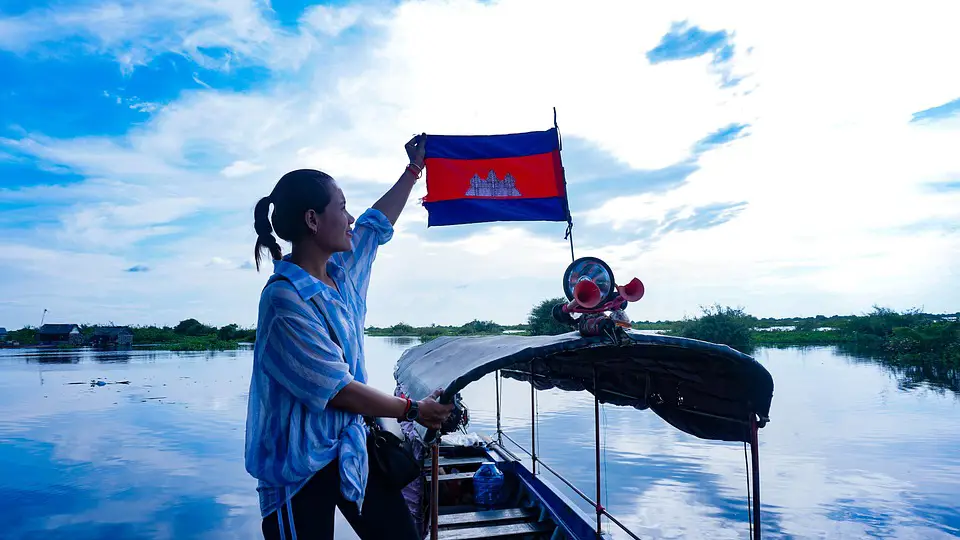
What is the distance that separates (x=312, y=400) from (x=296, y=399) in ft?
0.29

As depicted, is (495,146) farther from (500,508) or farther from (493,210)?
(500,508)

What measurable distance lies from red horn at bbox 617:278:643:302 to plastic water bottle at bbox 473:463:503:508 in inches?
199

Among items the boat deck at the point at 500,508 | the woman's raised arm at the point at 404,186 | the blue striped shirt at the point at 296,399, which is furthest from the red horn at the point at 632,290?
the boat deck at the point at 500,508

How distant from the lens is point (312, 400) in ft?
4.58

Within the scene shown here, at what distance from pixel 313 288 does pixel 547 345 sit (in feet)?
3.82

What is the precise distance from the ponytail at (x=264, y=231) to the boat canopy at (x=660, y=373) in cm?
76

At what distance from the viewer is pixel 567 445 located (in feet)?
59.5

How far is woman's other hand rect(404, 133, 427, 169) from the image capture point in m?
2.46

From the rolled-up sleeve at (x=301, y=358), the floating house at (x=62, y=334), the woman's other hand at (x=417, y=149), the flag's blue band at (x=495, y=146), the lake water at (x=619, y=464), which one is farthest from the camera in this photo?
the floating house at (x=62, y=334)

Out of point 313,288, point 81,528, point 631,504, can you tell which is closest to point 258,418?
point 313,288

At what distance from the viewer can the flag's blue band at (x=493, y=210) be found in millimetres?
4914

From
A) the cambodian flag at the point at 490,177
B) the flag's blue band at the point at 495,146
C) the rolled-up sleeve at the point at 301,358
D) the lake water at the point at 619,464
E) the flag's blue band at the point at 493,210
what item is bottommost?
the lake water at the point at 619,464

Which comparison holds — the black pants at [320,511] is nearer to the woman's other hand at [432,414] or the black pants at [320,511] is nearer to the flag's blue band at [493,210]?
the woman's other hand at [432,414]

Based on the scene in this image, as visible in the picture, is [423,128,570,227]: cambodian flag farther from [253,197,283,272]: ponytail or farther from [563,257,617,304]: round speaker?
[253,197,283,272]: ponytail
